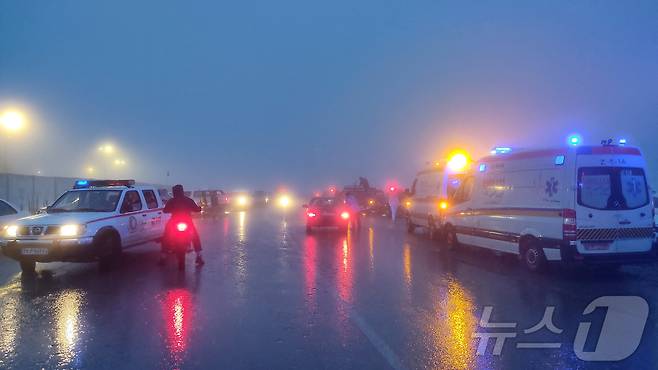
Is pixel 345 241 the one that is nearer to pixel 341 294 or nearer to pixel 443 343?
pixel 341 294

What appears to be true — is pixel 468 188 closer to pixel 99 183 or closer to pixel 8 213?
pixel 99 183

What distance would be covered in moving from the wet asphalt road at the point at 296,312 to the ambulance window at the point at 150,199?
140cm

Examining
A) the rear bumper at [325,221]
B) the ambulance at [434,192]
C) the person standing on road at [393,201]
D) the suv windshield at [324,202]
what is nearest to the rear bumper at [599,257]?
the ambulance at [434,192]

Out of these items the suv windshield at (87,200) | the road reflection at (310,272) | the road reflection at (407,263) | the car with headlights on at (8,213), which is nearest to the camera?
the road reflection at (310,272)

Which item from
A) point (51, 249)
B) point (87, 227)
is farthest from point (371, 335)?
point (51, 249)

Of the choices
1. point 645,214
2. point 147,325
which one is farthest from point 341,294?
point 645,214

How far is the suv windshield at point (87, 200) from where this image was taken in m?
11.2

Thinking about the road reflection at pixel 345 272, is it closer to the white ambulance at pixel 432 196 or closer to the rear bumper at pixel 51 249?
the white ambulance at pixel 432 196

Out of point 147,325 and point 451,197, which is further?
point 451,197

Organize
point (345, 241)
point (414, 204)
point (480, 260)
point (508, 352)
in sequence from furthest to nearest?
point (414, 204)
point (345, 241)
point (480, 260)
point (508, 352)

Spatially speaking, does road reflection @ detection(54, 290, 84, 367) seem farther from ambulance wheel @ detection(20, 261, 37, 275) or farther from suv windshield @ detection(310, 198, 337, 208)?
suv windshield @ detection(310, 198, 337, 208)

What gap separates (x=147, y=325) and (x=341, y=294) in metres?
3.12

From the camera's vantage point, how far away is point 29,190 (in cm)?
2897

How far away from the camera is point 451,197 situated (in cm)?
1467
